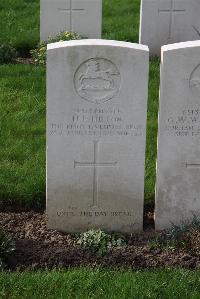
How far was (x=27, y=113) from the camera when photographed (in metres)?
7.95

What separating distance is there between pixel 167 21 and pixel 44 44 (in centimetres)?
188

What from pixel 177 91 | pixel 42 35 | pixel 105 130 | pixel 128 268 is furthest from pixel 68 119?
pixel 42 35

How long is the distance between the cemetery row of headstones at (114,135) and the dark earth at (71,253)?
16 centimetres

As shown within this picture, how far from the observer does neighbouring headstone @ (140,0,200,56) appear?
10.4 metres

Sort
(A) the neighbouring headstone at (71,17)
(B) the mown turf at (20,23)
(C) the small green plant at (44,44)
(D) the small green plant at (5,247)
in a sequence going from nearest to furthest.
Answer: (D) the small green plant at (5,247), (C) the small green plant at (44,44), (A) the neighbouring headstone at (71,17), (B) the mown turf at (20,23)

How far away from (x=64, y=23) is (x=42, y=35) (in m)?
0.37

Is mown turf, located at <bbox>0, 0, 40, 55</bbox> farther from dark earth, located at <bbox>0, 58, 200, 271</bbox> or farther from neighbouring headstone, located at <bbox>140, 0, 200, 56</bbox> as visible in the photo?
dark earth, located at <bbox>0, 58, 200, 271</bbox>

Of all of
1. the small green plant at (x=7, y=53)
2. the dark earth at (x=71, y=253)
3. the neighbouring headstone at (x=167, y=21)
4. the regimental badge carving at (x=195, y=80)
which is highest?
the neighbouring headstone at (x=167, y=21)

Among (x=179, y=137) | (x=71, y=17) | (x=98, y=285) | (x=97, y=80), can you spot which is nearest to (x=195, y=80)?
(x=179, y=137)

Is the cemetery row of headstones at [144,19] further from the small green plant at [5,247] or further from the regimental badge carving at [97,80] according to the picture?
the small green plant at [5,247]

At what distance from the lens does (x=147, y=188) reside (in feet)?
21.0

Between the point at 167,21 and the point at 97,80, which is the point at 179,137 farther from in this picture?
the point at 167,21

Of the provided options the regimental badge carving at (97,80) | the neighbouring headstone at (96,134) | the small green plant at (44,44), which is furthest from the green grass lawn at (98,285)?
the small green plant at (44,44)

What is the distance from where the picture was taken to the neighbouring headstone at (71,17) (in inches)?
404
